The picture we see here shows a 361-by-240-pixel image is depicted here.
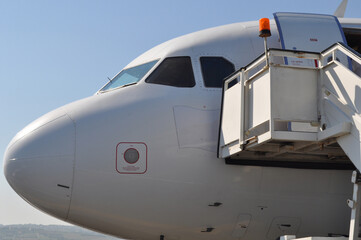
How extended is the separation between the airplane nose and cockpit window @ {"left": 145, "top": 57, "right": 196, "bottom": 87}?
65.5 inches

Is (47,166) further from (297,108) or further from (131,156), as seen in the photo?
(297,108)

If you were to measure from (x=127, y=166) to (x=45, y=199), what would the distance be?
1.32m

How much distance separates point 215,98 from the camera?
10.5 meters

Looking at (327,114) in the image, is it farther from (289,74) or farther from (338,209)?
(338,209)

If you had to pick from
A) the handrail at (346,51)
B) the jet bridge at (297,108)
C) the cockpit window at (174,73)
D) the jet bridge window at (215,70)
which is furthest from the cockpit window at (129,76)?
the handrail at (346,51)

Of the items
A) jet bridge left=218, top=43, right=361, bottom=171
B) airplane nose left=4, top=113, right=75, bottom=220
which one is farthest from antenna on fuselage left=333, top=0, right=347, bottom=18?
airplane nose left=4, top=113, right=75, bottom=220

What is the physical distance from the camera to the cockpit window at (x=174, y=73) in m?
10.7

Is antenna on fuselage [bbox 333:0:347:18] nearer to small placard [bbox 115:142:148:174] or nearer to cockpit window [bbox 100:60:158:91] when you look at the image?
cockpit window [bbox 100:60:158:91]

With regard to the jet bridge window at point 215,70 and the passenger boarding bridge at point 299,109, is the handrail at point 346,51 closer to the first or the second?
the passenger boarding bridge at point 299,109

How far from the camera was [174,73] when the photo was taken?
1080 centimetres

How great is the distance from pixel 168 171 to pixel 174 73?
173cm

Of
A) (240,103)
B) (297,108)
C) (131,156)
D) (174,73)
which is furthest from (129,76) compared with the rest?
(297,108)

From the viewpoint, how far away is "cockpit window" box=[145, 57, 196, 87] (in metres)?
10.7

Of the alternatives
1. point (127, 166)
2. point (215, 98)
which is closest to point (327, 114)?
point (215, 98)
